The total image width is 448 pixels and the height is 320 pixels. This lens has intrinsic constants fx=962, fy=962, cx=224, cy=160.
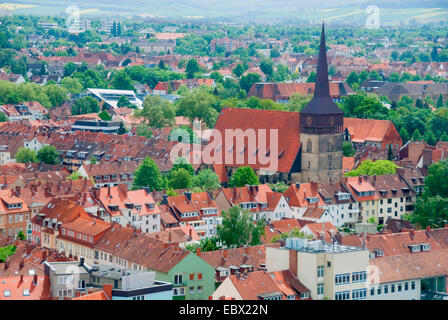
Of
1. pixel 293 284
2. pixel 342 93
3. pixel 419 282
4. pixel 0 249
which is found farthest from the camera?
pixel 342 93

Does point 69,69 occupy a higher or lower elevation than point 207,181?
lower

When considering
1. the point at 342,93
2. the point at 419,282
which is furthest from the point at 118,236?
the point at 342,93

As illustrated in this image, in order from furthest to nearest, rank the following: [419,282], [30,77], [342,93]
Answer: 1. [30,77]
2. [342,93]
3. [419,282]

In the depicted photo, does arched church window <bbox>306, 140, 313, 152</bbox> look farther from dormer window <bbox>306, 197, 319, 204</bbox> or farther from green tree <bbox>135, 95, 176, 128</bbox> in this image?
green tree <bbox>135, 95, 176, 128</bbox>

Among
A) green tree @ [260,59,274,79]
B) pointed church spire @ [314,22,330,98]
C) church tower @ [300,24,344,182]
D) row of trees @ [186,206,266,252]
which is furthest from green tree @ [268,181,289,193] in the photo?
green tree @ [260,59,274,79]

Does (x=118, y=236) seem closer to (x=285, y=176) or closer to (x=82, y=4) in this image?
(x=285, y=176)

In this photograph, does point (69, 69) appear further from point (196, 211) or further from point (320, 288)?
point (320, 288)

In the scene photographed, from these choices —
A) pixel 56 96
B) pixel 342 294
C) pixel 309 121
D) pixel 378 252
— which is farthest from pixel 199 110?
pixel 342 294
